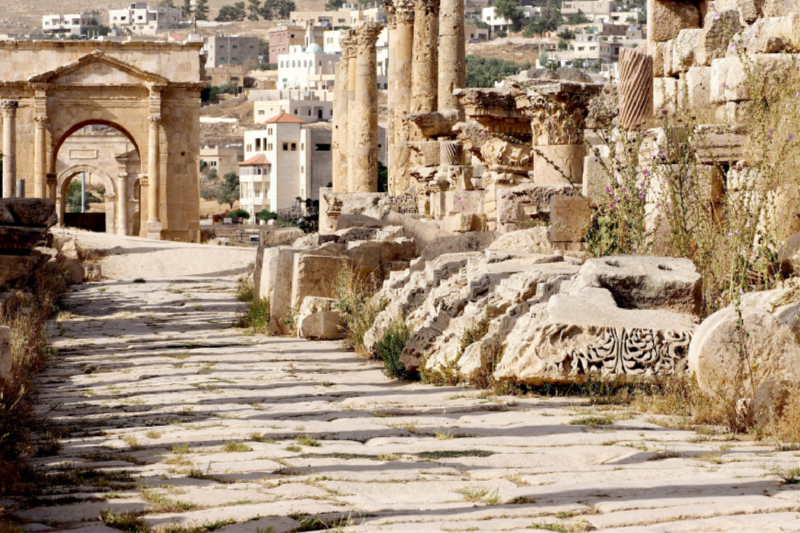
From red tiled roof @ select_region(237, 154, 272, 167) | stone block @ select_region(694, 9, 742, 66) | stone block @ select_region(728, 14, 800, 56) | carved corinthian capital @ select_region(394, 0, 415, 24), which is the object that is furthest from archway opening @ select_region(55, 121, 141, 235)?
red tiled roof @ select_region(237, 154, 272, 167)

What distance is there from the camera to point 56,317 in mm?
14305

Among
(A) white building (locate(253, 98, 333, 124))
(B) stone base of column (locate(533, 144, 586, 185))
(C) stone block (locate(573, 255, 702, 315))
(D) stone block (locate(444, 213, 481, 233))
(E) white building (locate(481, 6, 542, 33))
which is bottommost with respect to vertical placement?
(C) stone block (locate(573, 255, 702, 315))

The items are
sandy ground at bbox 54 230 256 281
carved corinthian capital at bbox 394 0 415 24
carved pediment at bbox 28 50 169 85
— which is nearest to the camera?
carved corinthian capital at bbox 394 0 415 24

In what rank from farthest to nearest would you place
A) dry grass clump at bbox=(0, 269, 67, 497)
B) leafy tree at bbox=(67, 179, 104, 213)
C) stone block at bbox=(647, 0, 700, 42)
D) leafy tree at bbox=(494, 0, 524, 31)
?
leafy tree at bbox=(494, 0, 524, 31), leafy tree at bbox=(67, 179, 104, 213), stone block at bbox=(647, 0, 700, 42), dry grass clump at bbox=(0, 269, 67, 497)

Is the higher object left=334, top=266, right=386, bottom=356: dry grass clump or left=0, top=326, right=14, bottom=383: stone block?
left=0, top=326, right=14, bottom=383: stone block

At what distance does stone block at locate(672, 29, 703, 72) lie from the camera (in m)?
11.9

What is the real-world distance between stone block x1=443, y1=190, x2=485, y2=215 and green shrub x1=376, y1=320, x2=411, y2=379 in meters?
7.16

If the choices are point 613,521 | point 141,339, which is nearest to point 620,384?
point 613,521

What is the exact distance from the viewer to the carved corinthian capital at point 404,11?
72.3 ft

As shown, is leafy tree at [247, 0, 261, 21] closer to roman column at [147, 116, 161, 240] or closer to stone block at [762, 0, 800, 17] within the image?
roman column at [147, 116, 161, 240]

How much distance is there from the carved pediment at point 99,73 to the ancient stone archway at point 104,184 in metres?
8.77

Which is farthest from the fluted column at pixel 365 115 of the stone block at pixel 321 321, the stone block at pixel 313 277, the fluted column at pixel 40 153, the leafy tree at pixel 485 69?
the leafy tree at pixel 485 69

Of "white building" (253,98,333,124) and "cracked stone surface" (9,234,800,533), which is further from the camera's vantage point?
"white building" (253,98,333,124)

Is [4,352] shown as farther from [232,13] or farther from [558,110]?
[232,13]
